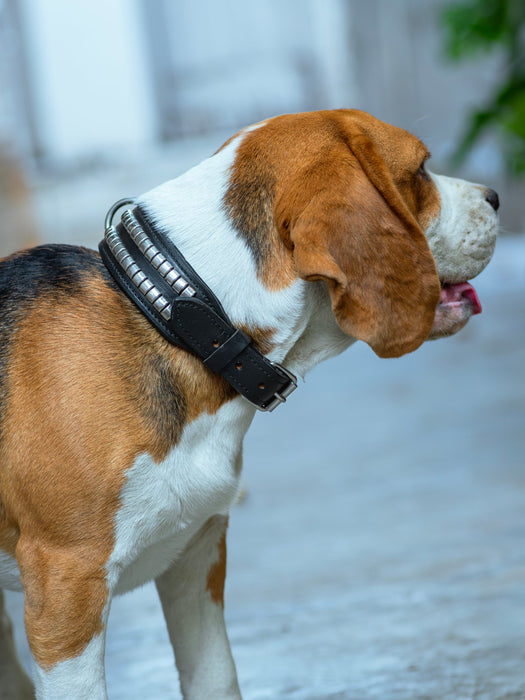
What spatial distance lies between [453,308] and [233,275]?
58cm

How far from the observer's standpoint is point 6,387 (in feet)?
5.96

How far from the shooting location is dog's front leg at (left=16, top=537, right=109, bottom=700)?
172 cm

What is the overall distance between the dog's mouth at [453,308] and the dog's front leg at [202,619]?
702 mm

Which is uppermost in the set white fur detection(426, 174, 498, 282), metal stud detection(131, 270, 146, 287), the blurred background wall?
metal stud detection(131, 270, 146, 287)

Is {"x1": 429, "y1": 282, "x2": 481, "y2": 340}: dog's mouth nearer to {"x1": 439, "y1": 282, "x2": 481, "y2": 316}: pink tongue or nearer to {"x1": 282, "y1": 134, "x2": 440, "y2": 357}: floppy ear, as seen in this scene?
{"x1": 439, "y1": 282, "x2": 481, "y2": 316}: pink tongue

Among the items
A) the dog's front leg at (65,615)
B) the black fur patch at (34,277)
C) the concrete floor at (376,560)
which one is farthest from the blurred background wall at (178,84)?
the dog's front leg at (65,615)

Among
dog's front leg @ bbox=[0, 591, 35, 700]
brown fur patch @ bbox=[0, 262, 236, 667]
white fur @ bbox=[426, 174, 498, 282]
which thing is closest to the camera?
brown fur patch @ bbox=[0, 262, 236, 667]

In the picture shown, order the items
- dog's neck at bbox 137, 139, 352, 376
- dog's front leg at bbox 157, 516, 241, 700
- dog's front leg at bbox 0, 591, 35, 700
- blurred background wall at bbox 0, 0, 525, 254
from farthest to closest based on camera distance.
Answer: blurred background wall at bbox 0, 0, 525, 254
dog's front leg at bbox 0, 591, 35, 700
dog's front leg at bbox 157, 516, 241, 700
dog's neck at bbox 137, 139, 352, 376

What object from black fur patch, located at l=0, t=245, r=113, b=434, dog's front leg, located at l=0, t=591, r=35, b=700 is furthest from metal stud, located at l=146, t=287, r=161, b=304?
dog's front leg, located at l=0, t=591, r=35, b=700

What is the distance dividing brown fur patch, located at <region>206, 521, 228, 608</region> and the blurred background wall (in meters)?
7.49

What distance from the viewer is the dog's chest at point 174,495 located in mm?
1741

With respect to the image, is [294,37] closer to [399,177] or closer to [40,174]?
[40,174]

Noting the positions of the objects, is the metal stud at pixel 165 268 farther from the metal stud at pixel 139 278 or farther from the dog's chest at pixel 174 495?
the dog's chest at pixel 174 495

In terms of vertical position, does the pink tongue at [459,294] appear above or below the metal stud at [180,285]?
below
